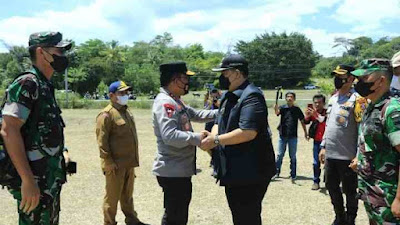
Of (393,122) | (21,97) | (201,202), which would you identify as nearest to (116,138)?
(201,202)

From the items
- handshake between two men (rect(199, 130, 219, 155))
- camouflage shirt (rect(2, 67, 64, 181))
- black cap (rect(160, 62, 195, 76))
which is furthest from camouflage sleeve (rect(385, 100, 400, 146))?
camouflage shirt (rect(2, 67, 64, 181))

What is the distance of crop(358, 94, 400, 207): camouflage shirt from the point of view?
3037 mm

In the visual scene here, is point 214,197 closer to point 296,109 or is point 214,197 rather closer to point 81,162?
point 296,109

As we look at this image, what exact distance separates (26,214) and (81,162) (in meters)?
7.96

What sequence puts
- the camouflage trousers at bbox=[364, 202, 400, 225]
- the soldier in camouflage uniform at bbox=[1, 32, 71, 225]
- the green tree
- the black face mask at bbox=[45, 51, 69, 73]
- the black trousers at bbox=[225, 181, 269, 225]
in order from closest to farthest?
the soldier in camouflage uniform at bbox=[1, 32, 71, 225] < the camouflage trousers at bbox=[364, 202, 400, 225] < the black face mask at bbox=[45, 51, 69, 73] < the black trousers at bbox=[225, 181, 269, 225] < the green tree

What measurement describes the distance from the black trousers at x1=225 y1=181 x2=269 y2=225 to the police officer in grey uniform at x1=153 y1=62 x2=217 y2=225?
0.57m

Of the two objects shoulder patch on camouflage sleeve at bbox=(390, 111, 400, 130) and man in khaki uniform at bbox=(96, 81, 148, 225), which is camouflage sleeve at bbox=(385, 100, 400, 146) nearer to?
shoulder patch on camouflage sleeve at bbox=(390, 111, 400, 130)

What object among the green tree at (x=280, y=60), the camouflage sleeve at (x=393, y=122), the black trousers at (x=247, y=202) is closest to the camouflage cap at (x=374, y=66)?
the camouflage sleeve at (x=393, y=122)

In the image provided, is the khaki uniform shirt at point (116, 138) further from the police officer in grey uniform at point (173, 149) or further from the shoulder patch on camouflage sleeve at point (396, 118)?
the shoulder patch on camouflage sleeve at point (396, 118)

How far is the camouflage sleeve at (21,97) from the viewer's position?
289cm

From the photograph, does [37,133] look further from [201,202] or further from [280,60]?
[280,60]

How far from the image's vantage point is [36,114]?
303 cm

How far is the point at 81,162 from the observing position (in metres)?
10.8

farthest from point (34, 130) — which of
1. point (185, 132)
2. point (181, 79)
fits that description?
point (181, 79)
